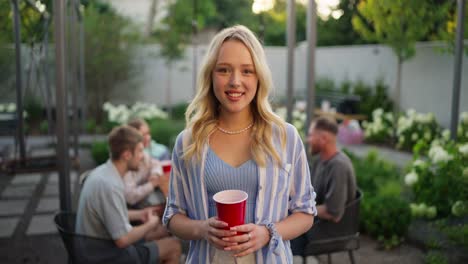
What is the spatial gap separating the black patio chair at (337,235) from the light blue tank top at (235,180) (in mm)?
1468

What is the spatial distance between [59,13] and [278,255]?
1871mm

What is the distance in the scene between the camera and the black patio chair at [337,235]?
2879 mm

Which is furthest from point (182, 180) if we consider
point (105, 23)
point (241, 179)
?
point (105, 23)

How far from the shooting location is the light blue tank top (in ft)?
4.94

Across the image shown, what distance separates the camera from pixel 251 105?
1.64 meters

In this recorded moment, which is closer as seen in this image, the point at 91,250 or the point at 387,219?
the point at 91,250

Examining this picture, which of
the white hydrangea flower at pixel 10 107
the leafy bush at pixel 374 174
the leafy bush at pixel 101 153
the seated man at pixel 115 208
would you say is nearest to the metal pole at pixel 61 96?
the seated man at pixel 115 208

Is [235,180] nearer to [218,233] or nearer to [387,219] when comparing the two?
[218,233]

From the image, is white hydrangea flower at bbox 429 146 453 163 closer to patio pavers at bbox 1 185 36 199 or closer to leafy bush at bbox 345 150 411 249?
leafy bush at bbox 345 150 411 249

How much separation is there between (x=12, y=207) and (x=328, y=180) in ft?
12.4

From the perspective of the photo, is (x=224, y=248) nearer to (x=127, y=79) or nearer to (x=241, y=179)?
(x=241, y=179)

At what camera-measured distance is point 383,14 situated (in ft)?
16.7

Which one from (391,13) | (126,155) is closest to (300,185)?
(126,155)

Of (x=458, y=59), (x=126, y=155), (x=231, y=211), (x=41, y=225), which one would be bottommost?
(x=41, y=225)
